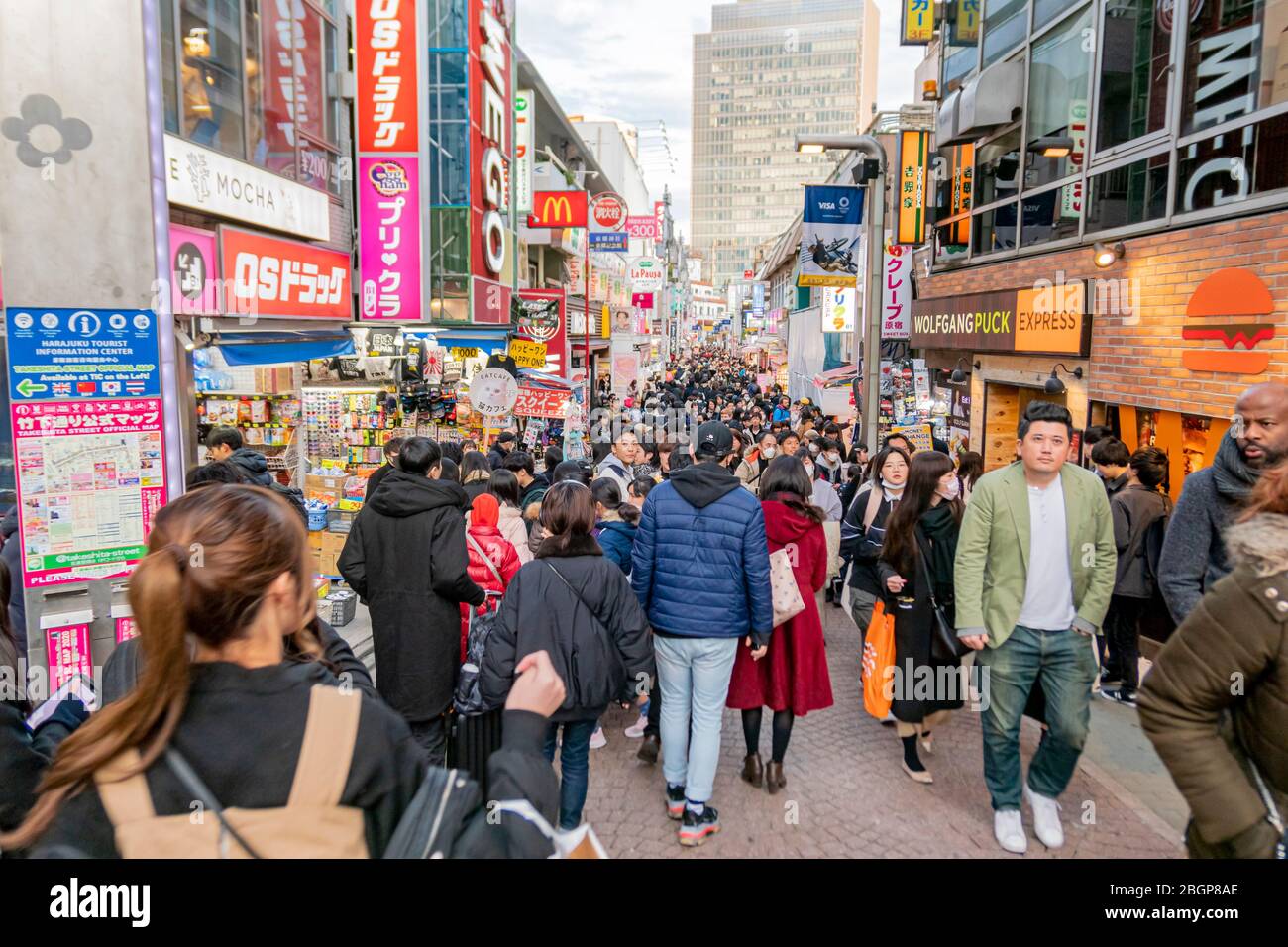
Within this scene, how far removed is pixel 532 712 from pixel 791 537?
3.21 m

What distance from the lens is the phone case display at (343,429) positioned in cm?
1058

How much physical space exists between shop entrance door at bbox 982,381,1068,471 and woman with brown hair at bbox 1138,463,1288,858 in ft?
35.8

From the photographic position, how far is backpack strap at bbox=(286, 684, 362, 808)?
1496 mm

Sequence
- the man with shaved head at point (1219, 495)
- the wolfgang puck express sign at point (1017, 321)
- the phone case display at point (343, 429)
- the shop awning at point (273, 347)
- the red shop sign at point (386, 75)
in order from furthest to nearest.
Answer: the red shop sign at point (386, 75)
the phone case display at point (343, 429)
the wolfgang puck express sign at point (1017, 321)
the shop awning at point (273, 347)
the man with shaved head at point (1219, 495)

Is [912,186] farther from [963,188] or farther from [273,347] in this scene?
[273,347]

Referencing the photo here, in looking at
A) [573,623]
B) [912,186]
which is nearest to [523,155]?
[912,186]

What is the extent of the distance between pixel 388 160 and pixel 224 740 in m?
11.5

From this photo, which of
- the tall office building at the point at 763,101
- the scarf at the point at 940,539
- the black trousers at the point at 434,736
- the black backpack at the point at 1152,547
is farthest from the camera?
the tall office building at the point at 763,101

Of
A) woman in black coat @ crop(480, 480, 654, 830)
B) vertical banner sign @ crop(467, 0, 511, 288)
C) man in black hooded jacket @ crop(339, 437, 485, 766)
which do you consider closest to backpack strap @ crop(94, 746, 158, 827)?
woman in black coat @ crop(480, 480, 654, 830)

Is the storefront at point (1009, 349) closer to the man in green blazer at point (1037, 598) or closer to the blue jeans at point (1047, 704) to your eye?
the man in green blazer at point (1037, 598)

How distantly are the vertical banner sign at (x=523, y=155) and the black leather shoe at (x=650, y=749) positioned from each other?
17.7 m

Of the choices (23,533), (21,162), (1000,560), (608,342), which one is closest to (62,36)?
(21,162)

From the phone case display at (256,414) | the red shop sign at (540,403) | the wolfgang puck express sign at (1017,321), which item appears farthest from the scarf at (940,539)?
the phone case display at (256,414)

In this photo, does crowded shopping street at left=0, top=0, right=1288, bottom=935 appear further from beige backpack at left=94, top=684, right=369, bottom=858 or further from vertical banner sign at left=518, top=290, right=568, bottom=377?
vertical banner sign at left=518, top=290, right=568, bottom=377
